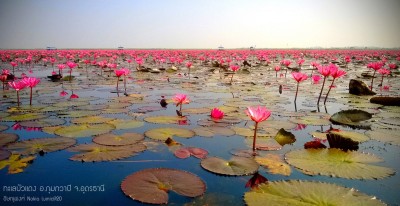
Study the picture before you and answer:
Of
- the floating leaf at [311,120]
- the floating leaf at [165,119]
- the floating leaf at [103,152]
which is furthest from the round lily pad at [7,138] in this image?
the floating leaf at [311,120]

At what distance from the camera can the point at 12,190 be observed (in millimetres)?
1786

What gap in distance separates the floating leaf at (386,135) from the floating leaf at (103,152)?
256cm

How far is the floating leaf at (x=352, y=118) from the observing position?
3.54 m

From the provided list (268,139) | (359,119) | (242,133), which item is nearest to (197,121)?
A: (242,133)

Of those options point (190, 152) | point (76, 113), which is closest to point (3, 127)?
point (76, 113)

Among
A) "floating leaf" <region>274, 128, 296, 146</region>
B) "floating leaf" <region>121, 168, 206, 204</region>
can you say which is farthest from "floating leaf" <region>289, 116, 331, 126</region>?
"floating leaf" <region>121, 168, 206, 204</region>

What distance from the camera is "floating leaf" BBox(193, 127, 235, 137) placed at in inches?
122

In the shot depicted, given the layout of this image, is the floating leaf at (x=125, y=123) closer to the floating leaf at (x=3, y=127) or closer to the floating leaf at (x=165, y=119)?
the floating leaf at (x=165, y=119)

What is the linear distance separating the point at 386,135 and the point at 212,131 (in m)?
1.98

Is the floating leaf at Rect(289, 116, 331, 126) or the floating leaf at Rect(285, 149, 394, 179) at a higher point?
the floating leaf at Rect(289, 116, 331, 126)

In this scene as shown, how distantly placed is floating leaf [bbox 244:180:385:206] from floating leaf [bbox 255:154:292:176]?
26 cm

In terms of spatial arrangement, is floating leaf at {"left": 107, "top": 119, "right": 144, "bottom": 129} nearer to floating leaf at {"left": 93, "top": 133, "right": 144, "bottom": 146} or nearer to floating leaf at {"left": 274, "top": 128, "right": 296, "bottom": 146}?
floating leaf at {"left": 93, "top": 133, "right": 144, "bottom": 146}

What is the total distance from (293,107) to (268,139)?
2.03 m

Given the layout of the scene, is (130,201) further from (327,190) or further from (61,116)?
(61,116)
